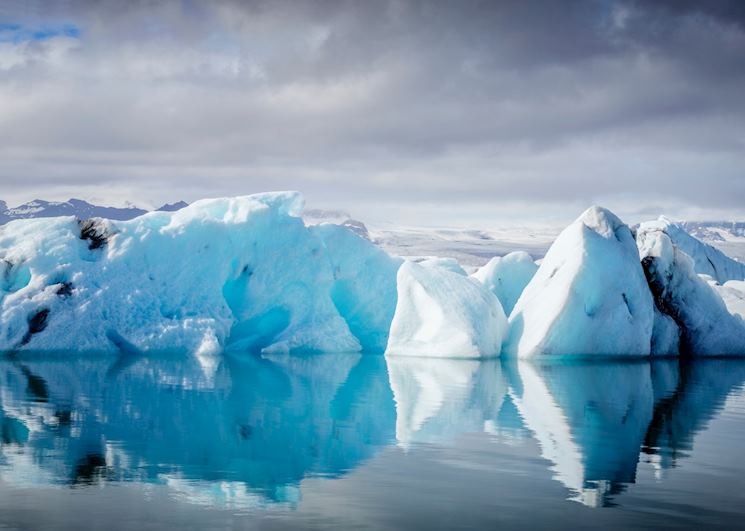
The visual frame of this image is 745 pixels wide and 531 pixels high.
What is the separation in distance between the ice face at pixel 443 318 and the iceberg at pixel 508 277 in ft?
22.2

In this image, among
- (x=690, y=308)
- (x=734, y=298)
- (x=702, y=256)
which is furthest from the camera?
(x=702, y=256)

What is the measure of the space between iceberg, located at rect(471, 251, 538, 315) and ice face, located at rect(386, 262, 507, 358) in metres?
6.76

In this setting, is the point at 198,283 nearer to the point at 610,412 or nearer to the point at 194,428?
the point at 610,412

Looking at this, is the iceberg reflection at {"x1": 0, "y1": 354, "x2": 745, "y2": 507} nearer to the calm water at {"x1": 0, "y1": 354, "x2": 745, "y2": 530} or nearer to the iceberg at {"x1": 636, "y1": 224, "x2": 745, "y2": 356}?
the calm water at {"x1": 0, "y1": 354, "x2": 745, "y2": 530}

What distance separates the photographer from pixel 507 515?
6.06m

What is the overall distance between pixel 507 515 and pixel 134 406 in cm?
698

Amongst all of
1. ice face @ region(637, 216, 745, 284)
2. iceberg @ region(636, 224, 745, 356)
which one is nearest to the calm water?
iceberg @ region(636, 224, 745, 356)

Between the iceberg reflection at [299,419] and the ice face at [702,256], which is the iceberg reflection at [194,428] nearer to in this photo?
the iceberg reflection at [299,419]

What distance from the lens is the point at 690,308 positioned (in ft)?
83.1

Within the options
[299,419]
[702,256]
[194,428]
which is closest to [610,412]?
[299,419]

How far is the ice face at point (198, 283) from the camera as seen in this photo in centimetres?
2255

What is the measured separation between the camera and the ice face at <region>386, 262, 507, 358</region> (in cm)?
2275

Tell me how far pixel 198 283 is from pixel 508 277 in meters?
11.8

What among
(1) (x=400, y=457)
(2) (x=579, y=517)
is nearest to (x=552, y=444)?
(1) (x=400, y=457)
